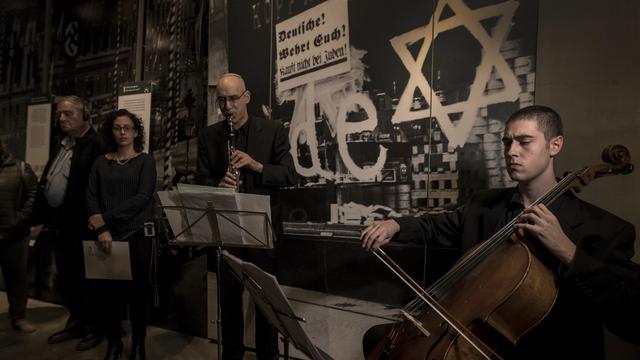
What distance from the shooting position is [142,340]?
9.73ft

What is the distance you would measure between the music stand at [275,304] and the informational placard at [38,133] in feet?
13.8

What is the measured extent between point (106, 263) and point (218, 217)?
4.12 feet

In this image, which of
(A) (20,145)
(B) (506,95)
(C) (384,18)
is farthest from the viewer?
(A) (20,145)

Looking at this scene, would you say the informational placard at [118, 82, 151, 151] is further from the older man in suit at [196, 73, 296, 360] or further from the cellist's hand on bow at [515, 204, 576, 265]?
the cellist's hand on bow at [515, 204, 576, 265]

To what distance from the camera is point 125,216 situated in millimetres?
2900

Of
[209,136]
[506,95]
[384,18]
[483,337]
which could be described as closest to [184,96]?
[209,136]

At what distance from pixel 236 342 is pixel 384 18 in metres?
2.23

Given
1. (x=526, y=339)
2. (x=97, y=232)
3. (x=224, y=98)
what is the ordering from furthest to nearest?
(x=97, y=232) → (x=224, y=98) → (x=526, y=339)

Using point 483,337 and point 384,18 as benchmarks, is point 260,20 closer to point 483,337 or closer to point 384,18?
point 384,18

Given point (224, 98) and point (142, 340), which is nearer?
point (224, 98)

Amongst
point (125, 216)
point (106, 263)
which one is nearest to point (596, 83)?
point (125, 216)

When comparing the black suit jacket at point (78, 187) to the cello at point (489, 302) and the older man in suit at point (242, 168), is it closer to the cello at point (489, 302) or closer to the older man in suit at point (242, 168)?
the older man in suit at point (242, 168)

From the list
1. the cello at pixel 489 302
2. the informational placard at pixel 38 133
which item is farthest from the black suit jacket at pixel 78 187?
the cello at pixel 489 302

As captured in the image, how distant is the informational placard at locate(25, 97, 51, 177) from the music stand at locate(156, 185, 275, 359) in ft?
11.9
